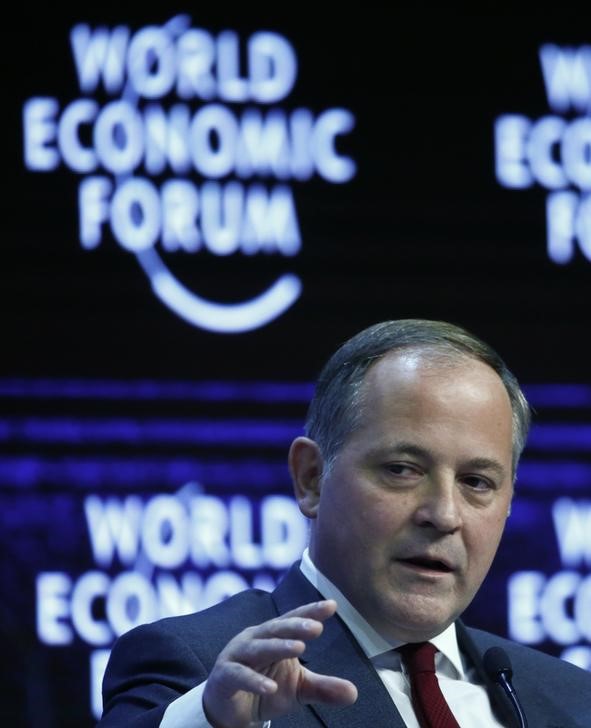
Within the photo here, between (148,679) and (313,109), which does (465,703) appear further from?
(313,109)

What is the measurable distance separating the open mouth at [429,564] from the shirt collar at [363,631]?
0.47 feet

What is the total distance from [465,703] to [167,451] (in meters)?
1.40

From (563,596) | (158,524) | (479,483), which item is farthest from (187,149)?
(479,483)

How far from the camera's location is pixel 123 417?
12.7 feet

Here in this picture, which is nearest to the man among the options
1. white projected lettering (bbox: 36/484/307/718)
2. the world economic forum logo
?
white projected lettering (bbox: 36/484/307/718)

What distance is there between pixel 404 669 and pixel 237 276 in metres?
1.58

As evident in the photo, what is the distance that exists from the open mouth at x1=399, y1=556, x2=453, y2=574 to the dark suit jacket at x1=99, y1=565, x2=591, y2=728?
0.17 meters

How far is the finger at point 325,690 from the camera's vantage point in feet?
6.57

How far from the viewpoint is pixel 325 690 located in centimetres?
202

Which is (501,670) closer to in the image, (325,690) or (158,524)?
(325,690)

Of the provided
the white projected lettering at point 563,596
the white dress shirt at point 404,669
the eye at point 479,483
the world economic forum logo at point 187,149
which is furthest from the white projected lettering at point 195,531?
the eye at point 479,483

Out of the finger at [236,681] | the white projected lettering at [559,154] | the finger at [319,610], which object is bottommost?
the finger at [236,681]

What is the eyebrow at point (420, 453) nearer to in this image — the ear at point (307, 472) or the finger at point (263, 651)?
the ear at point (307, 472)

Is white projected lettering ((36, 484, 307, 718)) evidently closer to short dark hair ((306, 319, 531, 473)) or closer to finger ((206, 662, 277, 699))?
short dark hair ((306, 319, 531, 473))
